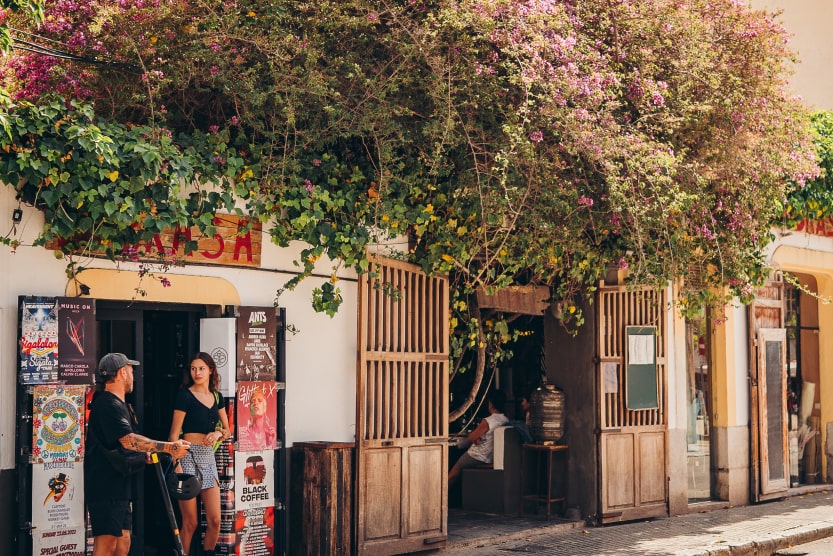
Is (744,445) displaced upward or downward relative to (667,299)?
downward

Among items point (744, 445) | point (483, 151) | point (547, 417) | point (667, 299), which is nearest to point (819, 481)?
point (744, 445)

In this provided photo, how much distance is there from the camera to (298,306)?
10438 millimetres

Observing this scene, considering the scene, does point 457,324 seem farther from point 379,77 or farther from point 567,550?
point 379,77

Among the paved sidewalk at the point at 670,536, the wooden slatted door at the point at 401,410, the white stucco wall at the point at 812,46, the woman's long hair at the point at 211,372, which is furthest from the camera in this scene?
the white stucco wall at the point at 812,46

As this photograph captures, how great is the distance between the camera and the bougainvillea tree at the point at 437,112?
9.21 meters

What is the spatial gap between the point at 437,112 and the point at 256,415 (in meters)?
3.11

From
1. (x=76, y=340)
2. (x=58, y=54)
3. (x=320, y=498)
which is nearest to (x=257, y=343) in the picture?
(x=320, y=498)

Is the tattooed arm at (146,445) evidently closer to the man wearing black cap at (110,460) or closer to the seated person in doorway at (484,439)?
the man wearing black cap at (110,460)

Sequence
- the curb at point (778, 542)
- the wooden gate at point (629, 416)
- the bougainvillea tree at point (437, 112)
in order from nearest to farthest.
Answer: the bougainvillea tree at point (437, 112)
the curb at point (778, 542)
the wooden gate at point (629, 416)

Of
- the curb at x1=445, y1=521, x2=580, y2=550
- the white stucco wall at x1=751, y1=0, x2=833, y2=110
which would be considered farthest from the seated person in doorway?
the white stucco wall at x1=751, y1=0, x2=833, y2=110

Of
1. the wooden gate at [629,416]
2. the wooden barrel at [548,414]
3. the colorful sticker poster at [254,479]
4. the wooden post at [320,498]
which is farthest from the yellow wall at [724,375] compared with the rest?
the colorful sticker poster at [254,479]

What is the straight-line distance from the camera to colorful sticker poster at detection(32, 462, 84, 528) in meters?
8.19

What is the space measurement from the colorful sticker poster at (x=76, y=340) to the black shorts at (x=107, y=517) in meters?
0.99

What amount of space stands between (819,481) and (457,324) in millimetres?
8784
